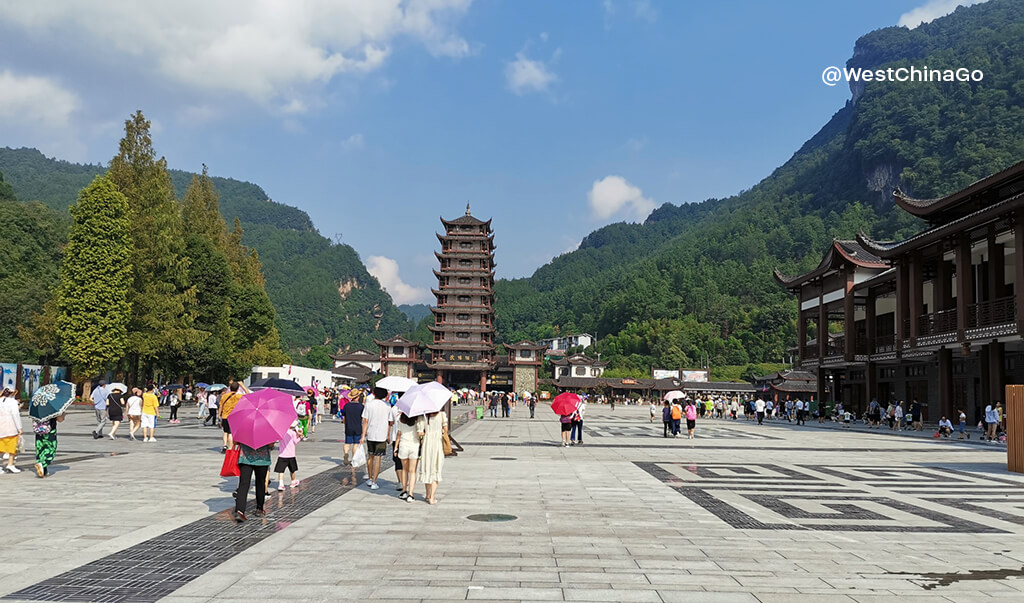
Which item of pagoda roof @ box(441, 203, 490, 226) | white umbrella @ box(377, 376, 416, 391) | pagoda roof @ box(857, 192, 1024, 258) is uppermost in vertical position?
pagoda roof @ box(441, 203, 490, 226)

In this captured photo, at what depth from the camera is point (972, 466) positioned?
16.5m

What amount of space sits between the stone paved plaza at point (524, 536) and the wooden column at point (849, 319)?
1148 inches

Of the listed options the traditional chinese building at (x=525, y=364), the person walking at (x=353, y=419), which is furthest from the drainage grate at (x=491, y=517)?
the traditional chinese building at (x=525, y=364)

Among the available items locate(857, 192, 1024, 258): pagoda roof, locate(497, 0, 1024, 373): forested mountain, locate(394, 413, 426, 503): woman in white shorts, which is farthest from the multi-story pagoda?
locate(394, 413, 426, 503): woman in white shorts

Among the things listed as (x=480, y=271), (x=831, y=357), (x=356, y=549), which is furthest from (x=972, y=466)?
(x=480, y=271)

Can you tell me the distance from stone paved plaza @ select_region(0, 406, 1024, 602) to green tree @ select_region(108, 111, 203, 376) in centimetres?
2774

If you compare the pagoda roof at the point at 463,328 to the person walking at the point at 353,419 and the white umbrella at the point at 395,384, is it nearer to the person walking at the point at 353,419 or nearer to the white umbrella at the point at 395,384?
the person walking at the point at 353,419

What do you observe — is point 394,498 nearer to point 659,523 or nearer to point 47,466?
point 659,523

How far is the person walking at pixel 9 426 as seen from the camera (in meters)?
12.0

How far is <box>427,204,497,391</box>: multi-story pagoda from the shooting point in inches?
3570

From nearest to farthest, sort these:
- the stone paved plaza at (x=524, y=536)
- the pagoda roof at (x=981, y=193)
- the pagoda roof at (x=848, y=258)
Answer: the stone paved plaza at (x=524, y=536) < the pagoda roof at (x=981, y=193) < the pagoda roof at (x=848, y=258)

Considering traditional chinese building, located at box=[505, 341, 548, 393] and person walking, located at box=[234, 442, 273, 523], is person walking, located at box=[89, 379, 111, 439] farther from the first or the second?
traditional chinese building, located at box=[505, 341, 548, 393]

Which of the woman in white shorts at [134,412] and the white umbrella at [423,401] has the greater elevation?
the white umbrella at [423,401]

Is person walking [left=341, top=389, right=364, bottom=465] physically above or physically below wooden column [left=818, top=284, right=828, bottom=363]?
below
